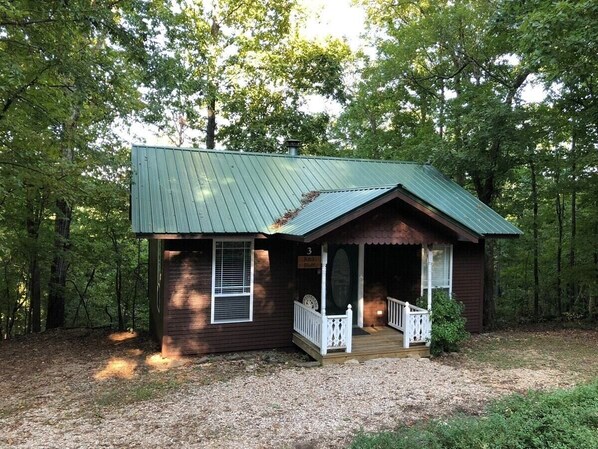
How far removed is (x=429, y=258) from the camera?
9.27 meters

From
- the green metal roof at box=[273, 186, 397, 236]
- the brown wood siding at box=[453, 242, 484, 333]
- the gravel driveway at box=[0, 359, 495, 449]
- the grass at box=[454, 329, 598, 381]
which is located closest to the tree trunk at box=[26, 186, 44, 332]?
the green metal roof at box=[273, 186, 397, 236]

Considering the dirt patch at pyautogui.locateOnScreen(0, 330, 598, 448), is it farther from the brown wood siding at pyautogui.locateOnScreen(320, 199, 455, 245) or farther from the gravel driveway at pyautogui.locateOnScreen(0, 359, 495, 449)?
the brown wood siding at pyautogui.locateOnScreen(320, 199, 455, 245)

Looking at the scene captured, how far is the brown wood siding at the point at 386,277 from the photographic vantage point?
1086cm

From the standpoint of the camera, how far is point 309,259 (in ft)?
33.4

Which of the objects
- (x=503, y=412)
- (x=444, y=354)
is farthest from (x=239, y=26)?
(x=503, y=412)

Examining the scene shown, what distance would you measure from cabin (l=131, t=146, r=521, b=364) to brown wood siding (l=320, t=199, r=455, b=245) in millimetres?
23

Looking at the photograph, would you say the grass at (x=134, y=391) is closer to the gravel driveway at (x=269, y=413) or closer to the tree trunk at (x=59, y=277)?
the gravel driveway at (x=269, y=413)

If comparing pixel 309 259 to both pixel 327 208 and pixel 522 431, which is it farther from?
pixel 522 431

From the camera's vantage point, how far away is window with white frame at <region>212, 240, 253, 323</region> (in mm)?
9555

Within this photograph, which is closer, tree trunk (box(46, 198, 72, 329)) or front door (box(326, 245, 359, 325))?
front door (box(326, 245, 359, 325))

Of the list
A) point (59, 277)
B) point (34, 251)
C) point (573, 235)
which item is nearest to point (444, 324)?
point (573, 235)

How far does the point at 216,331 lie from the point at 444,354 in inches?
198

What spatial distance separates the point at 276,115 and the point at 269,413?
55.0ft

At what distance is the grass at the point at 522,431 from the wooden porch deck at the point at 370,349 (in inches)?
129
